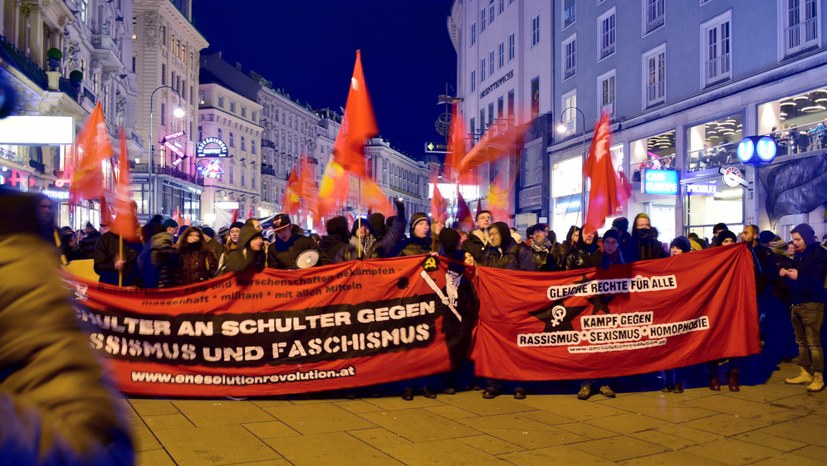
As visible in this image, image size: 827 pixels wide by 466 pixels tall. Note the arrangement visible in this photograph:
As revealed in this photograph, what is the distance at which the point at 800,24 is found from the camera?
781 inches

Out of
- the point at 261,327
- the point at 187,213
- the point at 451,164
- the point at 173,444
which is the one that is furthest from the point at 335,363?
the point at 187,213

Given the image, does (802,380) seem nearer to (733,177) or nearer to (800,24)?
(733,177)

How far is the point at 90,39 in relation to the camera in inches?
1563

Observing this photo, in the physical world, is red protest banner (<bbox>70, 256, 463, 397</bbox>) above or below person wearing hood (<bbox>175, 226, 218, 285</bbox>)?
below

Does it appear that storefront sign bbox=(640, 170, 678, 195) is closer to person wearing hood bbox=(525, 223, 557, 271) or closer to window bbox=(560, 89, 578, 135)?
window bbox=(560, 89, 578, 135)

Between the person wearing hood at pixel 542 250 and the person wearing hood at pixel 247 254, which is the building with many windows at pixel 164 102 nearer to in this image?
the person wearing hood at pixel 542 250

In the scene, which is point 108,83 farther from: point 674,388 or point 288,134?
point 288,134

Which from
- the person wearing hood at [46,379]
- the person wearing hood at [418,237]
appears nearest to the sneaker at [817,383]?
the person wearing hood at [418,237]

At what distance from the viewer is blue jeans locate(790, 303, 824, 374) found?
864 centimetres

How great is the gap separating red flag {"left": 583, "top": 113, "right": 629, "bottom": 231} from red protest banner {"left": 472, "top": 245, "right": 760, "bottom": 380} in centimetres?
107

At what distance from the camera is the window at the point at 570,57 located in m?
35.1

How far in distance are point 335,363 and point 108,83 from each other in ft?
139

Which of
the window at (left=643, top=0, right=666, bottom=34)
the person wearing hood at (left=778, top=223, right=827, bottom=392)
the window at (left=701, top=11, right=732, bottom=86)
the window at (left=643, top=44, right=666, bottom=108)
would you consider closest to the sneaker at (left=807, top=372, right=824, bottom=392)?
the person wearing hood at (left=778, top=223, right=827, bottom=392)

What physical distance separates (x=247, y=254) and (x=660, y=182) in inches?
779
